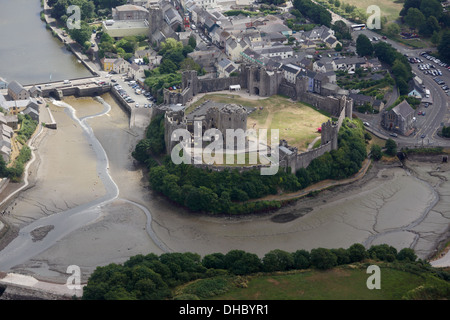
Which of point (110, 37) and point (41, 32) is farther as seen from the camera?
point (41, 32)

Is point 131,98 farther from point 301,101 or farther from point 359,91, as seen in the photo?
point 359,91

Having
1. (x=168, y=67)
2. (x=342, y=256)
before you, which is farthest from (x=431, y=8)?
Answer: (x=342, y=256)

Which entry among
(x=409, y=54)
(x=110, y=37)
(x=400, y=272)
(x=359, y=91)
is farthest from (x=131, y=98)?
(x=400, y=272)

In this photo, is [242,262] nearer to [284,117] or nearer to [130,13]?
[284,117]

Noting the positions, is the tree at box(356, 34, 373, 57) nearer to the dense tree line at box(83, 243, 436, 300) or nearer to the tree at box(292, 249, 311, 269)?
the dense tree line at box(83, 243, 436, 300)

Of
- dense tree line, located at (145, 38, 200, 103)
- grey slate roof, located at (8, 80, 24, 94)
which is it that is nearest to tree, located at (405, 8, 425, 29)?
dense tree line, located at (145, 38, 200, 103)
